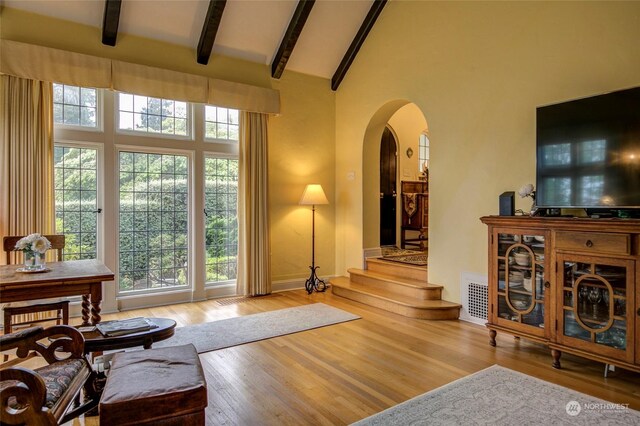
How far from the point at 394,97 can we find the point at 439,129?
94cm

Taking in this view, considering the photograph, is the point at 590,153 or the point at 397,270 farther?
the point at 397,270

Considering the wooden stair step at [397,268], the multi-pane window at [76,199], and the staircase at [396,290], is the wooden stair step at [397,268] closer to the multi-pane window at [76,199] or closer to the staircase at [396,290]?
the staircase at [396,290]

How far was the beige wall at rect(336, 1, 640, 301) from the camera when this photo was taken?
3.21 m

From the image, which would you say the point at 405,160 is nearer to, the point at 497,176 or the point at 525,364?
the point at 497,176

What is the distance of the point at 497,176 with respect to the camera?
3.90 meters

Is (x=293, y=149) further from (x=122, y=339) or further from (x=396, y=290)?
(x=122, y=339)

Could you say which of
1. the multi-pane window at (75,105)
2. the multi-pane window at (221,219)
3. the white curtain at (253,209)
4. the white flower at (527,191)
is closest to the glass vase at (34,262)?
the multi-pane window at (75,105)

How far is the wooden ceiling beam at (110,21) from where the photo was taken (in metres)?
4.08

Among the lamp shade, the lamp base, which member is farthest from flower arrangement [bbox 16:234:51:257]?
the lamp base

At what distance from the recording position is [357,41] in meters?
5.68

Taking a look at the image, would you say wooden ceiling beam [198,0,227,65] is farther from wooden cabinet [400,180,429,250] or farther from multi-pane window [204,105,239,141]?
wooden cabinet [400,180,429,250]

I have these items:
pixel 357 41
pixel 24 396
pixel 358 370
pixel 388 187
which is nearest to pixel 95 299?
pixel 24 396

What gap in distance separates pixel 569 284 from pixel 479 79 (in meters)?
2.31

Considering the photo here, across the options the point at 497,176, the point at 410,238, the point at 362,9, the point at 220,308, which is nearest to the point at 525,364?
the point at 497,176
